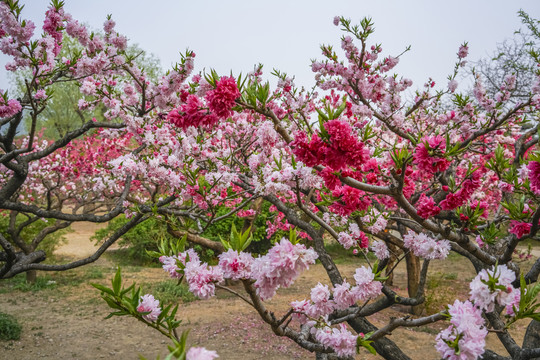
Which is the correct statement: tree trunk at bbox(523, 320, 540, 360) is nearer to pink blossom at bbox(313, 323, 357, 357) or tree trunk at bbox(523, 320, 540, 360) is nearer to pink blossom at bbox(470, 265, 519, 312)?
pink blossom at bbox(313, 323, 357, 357)

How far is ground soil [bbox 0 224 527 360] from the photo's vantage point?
5051 mm

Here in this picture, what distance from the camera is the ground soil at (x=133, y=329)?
5051 millimetres

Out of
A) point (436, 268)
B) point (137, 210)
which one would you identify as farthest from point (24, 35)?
point (436, 268)

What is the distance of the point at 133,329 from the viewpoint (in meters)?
5.89

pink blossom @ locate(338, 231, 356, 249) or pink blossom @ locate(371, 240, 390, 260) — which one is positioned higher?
pink blossom @ locate(338, 231, 356, 249)

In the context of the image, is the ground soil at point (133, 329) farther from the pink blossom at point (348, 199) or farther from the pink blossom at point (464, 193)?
the pink blossom at point (464, 193)

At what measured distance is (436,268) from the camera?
1112 centimetres

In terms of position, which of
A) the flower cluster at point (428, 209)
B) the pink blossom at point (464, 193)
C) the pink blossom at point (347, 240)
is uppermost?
the pink blossom at point (464, 193)

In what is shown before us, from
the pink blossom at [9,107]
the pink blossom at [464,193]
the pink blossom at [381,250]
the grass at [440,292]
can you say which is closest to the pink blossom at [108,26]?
the pink blossom at [9,107]

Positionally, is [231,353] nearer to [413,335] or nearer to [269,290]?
[413,335]

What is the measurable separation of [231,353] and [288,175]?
3.33 m

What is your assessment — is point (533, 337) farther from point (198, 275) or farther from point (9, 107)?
point (9, 107)

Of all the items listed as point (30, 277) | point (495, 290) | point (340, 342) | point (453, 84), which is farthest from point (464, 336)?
point (30, 277)

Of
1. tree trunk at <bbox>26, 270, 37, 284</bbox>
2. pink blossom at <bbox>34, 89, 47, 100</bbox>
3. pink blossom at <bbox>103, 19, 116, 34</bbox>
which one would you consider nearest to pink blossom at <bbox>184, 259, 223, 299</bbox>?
pink blossom at <bbox>34, 89, 47, 100</bbox>
